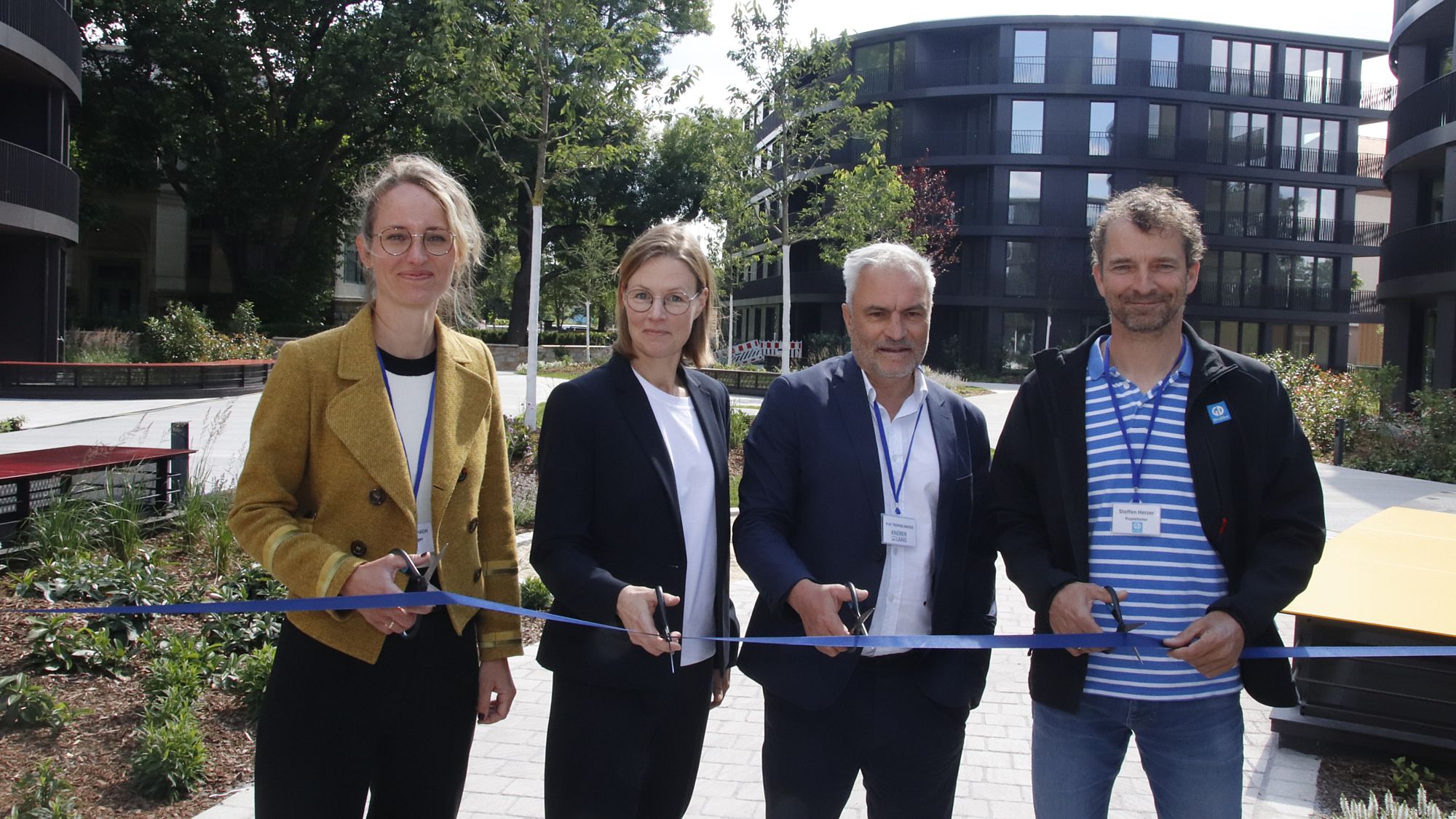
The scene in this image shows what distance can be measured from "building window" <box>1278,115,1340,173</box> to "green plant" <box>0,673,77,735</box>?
167 ft

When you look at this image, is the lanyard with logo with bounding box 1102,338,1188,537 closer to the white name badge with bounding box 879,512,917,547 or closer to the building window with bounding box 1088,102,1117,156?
the white name badge with bounding box 879,512,917,547

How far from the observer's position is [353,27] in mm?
32500

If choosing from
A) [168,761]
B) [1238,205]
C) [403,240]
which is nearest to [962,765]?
[168,761]

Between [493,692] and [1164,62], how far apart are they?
158 ft

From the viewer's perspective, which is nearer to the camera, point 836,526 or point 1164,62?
point 836,526

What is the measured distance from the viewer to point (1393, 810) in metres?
3.65

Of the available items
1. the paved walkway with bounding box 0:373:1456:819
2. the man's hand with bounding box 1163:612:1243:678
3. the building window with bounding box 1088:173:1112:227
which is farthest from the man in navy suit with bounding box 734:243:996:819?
the building window with bounding box 1088:173:1112:227

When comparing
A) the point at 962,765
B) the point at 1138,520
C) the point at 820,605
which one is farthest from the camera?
the point at 962,765

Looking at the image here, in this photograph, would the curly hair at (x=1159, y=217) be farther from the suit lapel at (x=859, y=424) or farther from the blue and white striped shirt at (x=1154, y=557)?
the suit lapel at (x=859, y=424)

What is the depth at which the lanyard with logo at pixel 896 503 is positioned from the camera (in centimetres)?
262

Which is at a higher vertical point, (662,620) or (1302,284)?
(1302,284)

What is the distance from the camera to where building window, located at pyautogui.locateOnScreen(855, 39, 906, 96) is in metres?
45.3

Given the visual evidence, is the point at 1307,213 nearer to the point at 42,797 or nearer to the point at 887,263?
the point at 887,263

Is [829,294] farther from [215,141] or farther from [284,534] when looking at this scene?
[284,534]
